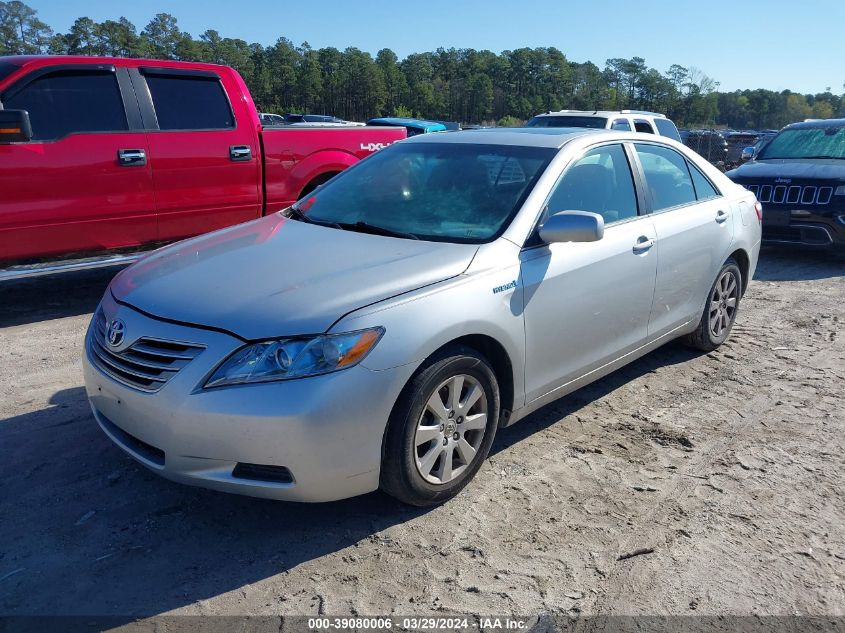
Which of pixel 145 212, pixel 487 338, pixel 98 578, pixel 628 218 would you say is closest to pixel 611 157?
pixel 628 218

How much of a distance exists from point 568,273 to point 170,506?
85.7 inches

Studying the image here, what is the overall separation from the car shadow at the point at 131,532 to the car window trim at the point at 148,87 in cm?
351

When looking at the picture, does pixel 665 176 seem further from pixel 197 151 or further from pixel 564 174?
pixel 197 151

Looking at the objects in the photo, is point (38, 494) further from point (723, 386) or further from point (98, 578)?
point (723, 386)

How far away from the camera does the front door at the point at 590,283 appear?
11.6 ft

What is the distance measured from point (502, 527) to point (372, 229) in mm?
1629

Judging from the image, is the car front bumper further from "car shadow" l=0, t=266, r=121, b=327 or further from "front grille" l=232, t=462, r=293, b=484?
"car shadow" l=0, t=266, r=121, b=327

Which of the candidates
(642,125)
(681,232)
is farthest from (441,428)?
(642,125)

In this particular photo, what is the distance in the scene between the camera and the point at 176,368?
281 centimetres

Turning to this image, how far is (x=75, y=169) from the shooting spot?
586cm

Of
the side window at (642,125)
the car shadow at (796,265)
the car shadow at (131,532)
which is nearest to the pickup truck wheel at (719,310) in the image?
the car shadow at (131,532)

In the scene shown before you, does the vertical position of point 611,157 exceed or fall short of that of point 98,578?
it exceeds it

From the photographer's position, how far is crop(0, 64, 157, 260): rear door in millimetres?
5645

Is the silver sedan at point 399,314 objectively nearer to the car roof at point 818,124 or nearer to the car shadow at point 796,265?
the car shadow at point 796,265
